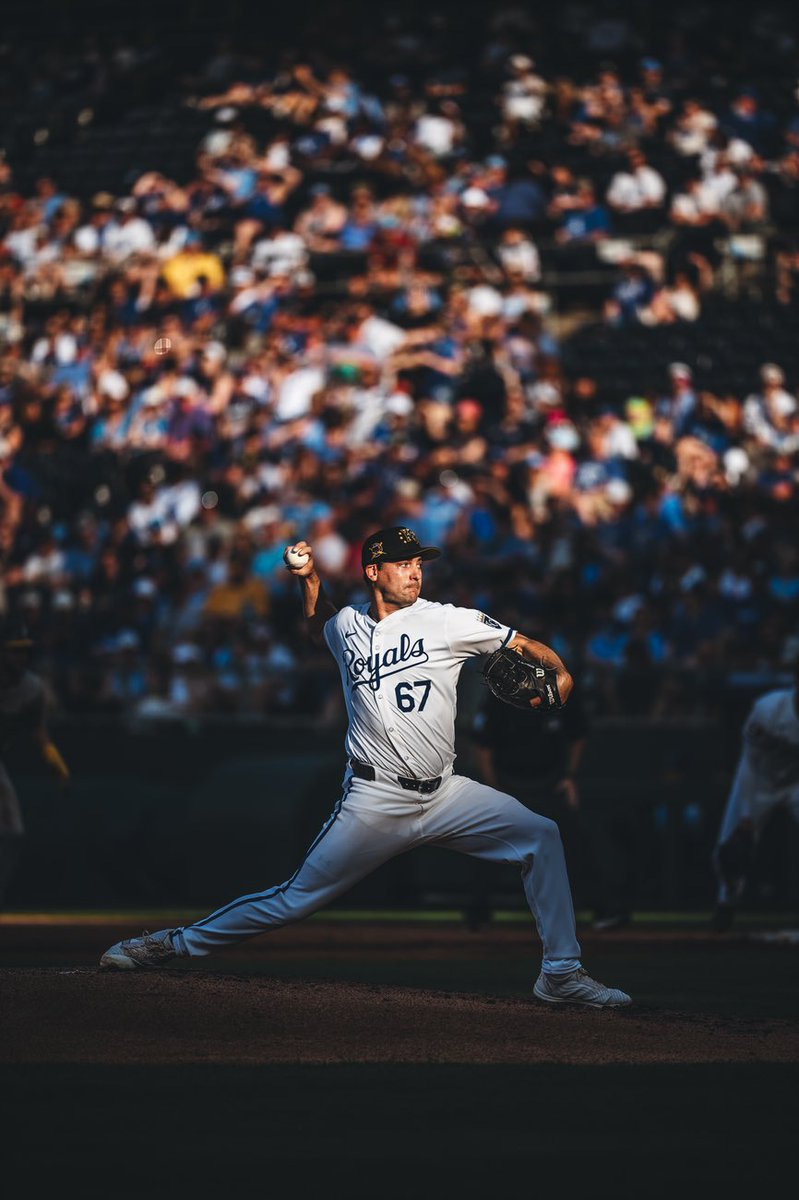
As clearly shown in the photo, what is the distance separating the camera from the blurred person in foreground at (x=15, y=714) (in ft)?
37.0

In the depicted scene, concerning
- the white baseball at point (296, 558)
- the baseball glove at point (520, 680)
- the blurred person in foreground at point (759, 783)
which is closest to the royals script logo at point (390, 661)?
the baseball glove at point (520, 680)

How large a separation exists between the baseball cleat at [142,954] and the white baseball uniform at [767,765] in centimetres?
577

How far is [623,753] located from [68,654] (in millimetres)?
6565

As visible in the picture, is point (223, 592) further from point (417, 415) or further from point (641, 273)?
point (641, 273)

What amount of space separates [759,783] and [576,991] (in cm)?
522

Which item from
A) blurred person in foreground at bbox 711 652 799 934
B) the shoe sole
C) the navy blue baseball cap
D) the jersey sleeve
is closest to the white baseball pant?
the shoe sole

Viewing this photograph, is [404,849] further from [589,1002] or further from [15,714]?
[15,714]

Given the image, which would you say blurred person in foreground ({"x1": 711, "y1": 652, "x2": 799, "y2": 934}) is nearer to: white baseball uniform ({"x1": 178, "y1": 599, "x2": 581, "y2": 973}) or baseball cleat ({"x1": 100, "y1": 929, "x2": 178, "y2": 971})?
→ white baseball uniform ({"x1": 178, "y1": 599, "x2": 581, "y2": 973})

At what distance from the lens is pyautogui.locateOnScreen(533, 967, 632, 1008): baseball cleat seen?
769 cm

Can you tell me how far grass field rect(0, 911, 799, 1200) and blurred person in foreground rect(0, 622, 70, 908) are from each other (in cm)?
332

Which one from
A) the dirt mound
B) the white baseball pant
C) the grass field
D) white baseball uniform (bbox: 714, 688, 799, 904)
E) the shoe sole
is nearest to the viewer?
the grass field

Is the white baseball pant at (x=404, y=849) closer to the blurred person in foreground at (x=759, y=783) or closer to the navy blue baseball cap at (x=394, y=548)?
the navy blue baseball cap at (x=394, y=548)

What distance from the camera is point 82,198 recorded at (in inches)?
1077

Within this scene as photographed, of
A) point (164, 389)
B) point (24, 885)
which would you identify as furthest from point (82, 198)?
point (24, 885)
